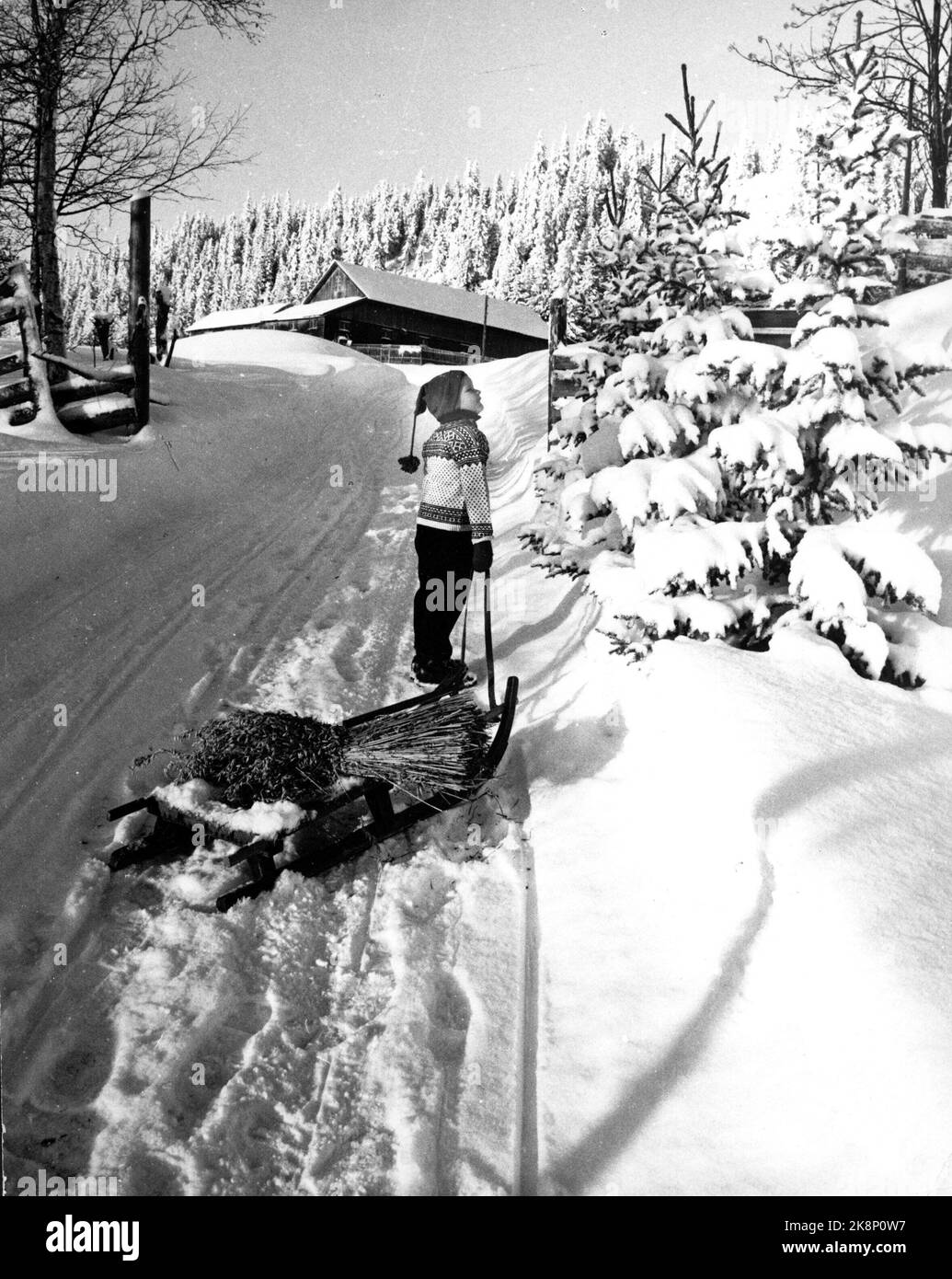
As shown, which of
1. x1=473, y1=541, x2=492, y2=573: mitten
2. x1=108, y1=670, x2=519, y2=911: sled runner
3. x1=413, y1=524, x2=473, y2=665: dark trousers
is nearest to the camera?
x1=108, y1=670, x2=519, y2=911: sled runner

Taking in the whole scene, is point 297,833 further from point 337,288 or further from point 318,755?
point 337,288

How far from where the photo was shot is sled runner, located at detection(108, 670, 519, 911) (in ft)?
11.3

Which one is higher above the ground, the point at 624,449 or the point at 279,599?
the point at 624,449

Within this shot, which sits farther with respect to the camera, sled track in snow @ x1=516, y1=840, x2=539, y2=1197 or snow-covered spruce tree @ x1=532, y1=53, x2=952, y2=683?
snow-covered spruce tree @ x1=532, y1=53, x2=952, y2=683

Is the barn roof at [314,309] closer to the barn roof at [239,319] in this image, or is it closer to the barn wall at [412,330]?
the barn wall at [412,330]

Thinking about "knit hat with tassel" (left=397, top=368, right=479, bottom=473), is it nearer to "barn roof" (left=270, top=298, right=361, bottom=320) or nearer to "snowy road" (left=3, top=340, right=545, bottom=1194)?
"snowy road" (left=3, top=340, right=545, bottom=1194)

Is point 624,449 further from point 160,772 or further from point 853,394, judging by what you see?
point 160,772

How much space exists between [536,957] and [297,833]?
49.4 inches

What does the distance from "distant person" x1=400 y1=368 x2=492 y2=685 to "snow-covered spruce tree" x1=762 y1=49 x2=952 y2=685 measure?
5.82 ft

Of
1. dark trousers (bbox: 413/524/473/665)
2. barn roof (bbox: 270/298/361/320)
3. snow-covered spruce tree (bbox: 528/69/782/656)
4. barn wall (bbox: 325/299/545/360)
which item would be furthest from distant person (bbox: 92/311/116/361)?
barn wall (bbox: 325/299/545/360)

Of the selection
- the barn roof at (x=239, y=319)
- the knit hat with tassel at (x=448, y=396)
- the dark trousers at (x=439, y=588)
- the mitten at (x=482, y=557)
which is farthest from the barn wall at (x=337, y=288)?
the mitten at (x=482, y=557)
